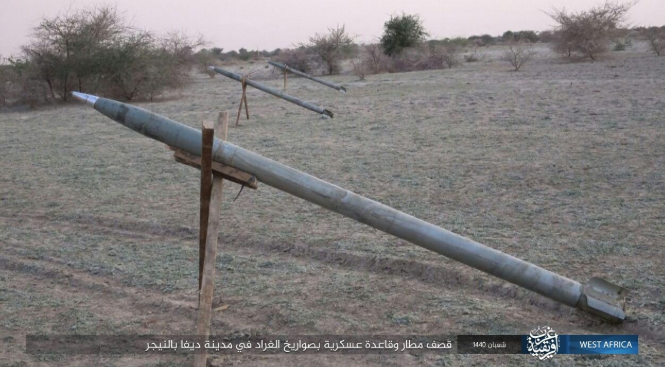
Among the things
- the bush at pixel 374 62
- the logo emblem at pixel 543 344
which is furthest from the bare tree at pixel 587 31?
the logo emblem at pixel 543 344

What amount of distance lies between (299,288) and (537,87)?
12.6 metres

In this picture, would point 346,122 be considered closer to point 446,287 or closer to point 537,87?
point 537,87

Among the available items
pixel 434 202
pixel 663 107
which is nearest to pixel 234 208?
pixel 434 202

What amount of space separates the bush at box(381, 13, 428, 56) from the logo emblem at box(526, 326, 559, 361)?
31.2m

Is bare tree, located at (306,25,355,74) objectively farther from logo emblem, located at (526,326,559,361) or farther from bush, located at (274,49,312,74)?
logo emblem, located at (526,326,559,361)

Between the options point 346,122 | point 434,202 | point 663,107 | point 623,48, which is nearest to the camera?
point 434,202

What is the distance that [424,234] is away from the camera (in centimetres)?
369

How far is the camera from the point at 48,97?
2027 cm

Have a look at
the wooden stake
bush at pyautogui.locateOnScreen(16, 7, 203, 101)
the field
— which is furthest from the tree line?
the wooden stake

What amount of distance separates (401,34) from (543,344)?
3226 cm

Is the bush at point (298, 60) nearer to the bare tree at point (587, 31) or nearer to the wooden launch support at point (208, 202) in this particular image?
the bare tree at point (587, 31)

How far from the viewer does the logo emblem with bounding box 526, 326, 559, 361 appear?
12.5ft

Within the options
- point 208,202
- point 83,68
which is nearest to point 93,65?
point 83,68

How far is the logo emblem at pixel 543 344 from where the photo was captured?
381cm
